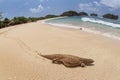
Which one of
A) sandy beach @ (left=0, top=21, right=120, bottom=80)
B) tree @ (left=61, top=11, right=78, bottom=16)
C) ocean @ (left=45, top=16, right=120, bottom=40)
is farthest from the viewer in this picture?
tree @ (left=61, top=11, right=78, bottom=16)

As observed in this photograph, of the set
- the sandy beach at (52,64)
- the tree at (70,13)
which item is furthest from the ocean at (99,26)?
the tree at (70,13)

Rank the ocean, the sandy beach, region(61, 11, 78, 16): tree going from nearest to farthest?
the sandy beach
the ocean
region(61, 11, 78, 16): tree

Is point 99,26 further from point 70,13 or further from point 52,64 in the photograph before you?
point 70,13

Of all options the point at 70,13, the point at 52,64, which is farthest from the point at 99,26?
the point at 70,13

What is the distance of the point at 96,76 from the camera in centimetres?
743

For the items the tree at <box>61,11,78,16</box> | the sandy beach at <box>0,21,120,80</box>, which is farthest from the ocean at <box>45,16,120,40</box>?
the tree at <box>61,11,78,16</box>

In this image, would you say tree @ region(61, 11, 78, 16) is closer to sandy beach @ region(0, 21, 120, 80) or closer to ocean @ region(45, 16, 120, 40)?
ocean @ region(45, 16, 120, 40)

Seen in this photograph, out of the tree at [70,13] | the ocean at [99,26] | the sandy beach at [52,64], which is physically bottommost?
the sandy beach at [52,64]

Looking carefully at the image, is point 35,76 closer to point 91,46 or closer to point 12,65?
point 12,65

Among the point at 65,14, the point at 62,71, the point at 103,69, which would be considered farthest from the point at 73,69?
the point at 65,14

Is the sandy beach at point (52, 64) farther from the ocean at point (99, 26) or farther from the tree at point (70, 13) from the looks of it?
the tree at point (70, 13)

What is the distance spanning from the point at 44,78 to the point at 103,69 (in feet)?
7.01

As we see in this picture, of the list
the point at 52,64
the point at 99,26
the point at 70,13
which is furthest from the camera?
the point at 70,13

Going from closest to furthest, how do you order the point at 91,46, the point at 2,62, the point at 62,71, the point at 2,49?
the point at 62,71
the point at 2,62
the point at 2,49
the point at 91,46
